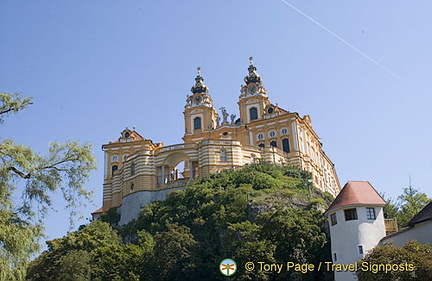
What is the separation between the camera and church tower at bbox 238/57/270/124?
7081 centimetres

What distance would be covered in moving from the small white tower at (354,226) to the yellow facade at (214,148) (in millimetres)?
24247

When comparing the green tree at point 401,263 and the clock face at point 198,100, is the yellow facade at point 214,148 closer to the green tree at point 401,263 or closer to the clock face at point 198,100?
the clock face at point 198,100

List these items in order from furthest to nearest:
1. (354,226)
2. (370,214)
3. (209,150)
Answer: (209,150) < (370,214) < (354,226)

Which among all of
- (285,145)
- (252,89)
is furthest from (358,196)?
(252,89)

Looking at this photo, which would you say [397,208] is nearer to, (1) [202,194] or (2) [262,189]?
(2) [262,189]

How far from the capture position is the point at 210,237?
44875 mm

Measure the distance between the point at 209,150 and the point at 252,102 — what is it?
16.3m

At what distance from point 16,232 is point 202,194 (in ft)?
102

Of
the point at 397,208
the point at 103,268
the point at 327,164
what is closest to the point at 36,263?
the point at 103,268

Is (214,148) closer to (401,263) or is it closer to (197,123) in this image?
(197,123)

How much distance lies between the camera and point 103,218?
198 ft

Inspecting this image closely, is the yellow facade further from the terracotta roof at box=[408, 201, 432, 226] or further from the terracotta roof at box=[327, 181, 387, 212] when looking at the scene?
the terracotta roof at box=[408, 201, 432, 226]

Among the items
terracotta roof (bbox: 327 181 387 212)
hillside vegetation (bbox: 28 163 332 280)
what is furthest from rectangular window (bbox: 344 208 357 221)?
hillside vegetation (bbox: 28 163 332 280)

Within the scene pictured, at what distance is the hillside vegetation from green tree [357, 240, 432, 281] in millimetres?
8155
